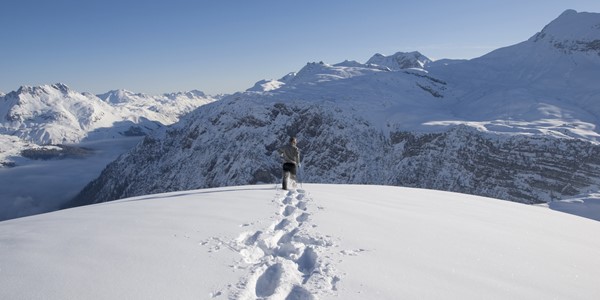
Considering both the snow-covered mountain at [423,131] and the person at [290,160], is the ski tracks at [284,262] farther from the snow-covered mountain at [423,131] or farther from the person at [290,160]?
the snow-covered mountain at [423,131]

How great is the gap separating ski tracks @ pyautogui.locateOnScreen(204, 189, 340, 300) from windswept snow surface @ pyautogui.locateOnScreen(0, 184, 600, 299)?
24mm

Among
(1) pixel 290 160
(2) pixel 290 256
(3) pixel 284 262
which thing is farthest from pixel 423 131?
(3) pixel 284 262

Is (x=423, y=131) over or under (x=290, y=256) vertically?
under

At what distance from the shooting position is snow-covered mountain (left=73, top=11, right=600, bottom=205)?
260 feet

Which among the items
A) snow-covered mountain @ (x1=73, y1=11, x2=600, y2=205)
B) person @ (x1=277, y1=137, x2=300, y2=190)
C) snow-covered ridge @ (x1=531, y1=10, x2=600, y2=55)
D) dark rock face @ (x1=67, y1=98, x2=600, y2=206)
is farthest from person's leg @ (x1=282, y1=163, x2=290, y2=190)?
snow-covered ridge @ (x1=531, y1=10, x2=600, y2=55)

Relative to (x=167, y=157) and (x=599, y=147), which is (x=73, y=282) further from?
(x=167, y=157)

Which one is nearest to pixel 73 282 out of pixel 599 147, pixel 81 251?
pixel 81 251

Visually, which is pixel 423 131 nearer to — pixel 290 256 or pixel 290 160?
pixel 290 160

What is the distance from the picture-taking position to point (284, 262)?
6.30 m

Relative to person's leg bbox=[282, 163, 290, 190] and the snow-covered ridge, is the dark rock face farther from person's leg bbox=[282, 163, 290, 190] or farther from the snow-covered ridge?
the snow-covered ridge

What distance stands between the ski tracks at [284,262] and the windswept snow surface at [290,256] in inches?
0.9

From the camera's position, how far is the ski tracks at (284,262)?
17.1 feet

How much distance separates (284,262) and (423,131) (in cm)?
9279

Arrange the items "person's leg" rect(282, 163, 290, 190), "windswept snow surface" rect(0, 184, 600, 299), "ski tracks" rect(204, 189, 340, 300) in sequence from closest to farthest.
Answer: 1. "windswept snow surface" rect(0, 184, 600, 299)
2. "ski tracks" rect(204, 189, 340, 300)
3. "person's leg" rect(282, 163, 290, 190)
